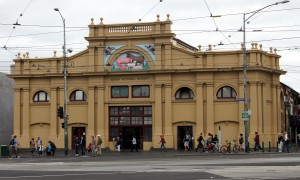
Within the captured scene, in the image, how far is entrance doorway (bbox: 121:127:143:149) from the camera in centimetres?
5578

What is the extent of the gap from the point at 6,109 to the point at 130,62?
61.5ft

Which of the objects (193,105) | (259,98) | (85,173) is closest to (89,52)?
(193,105)

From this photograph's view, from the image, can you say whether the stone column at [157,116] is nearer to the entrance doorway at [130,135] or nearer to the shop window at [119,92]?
the entrance doorway at [130,135]

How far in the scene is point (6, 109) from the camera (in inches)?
2621

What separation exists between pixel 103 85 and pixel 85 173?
3152 cm

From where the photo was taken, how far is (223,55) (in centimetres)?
5403

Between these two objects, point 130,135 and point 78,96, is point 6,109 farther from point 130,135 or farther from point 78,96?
point 130,135

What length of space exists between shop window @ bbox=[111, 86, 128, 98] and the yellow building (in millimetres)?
96

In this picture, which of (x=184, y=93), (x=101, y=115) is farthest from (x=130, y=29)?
(x=101, y=115)

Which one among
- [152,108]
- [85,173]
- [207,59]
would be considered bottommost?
[85,173]

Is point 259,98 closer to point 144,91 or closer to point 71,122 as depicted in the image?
point 144,91

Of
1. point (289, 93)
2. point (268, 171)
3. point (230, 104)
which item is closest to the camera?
point (268, 171)

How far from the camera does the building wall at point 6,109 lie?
65688 millimetres

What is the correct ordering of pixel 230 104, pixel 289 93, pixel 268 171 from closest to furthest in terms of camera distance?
pixel 268 171 → pixel 230 104 → pixel 289 93
